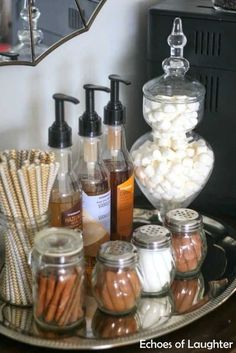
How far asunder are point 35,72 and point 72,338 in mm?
372

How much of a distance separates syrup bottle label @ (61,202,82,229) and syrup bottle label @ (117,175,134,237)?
99mm

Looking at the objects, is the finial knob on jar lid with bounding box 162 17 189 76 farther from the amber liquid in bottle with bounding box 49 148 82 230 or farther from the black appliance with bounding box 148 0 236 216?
the amber liquid in bottle with bounding box 49 148 82 230

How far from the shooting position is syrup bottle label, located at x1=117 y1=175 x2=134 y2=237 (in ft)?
3.01

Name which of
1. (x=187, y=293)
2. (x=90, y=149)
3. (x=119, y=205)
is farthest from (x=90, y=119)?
(x=187, y=293)

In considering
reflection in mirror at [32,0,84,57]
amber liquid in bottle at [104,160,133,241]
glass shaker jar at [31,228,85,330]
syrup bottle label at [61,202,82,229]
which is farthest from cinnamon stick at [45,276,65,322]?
reflection in mirror at [32,0,84,57]

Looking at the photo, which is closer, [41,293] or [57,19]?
[41,293]

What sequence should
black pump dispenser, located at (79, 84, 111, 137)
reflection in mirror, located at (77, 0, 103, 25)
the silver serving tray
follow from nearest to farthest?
the silver serving tray < black pump dispenser, located at (79, 84, 111, 137) < reflection in mirror, located at (77, 0, 103, 25)

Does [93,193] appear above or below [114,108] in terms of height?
below

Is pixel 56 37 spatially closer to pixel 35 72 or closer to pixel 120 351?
A: pixel 35 72

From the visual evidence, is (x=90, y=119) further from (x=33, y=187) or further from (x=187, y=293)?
(x=187, y=293)

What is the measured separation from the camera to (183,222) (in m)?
0.86

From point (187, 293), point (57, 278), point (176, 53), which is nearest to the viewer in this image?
point (57, 278)

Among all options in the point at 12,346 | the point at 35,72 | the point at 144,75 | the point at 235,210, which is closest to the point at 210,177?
the point at 235,210

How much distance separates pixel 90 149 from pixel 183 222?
148mm
